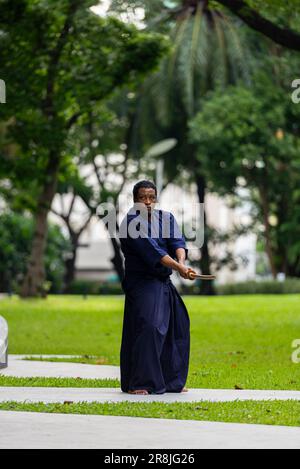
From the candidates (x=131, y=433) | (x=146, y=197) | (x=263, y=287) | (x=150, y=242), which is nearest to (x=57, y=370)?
(x=150, y=242)

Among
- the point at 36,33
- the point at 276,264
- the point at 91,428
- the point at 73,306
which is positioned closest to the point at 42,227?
the point at 73,306

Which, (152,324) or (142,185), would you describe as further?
(142,185)

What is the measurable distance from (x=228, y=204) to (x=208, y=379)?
147 feet

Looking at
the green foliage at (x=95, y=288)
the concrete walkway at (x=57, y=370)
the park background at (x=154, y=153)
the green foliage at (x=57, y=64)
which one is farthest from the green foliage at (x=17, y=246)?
the concrete walkway at (x=57, y=370)

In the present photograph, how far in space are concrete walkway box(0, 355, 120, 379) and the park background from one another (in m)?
0.85

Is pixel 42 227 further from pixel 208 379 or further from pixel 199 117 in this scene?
pixel 208 379

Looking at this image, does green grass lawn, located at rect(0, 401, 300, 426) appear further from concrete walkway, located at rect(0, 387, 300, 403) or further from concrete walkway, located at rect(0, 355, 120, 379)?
concrete walkway, located at rect(0, 355, 120, 379)

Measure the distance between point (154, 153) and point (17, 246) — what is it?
8.36m

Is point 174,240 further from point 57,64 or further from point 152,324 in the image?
point 57,64

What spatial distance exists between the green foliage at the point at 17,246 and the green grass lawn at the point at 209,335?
14352 millimetres

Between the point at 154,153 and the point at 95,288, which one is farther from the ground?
the point at 154,153

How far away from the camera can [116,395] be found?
38.5 feet

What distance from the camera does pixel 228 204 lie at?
58.3 m

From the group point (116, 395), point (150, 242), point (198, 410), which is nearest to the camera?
point (198, 410)
